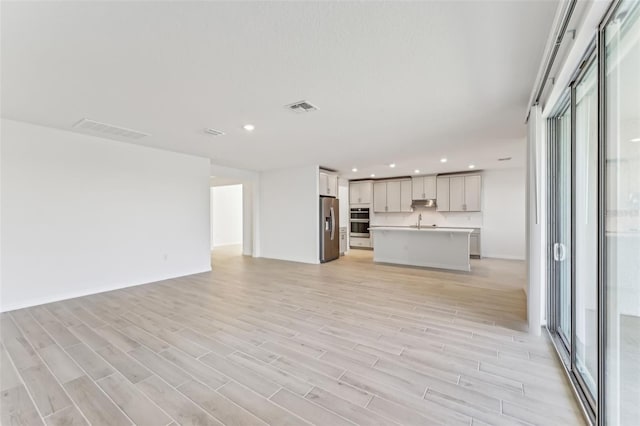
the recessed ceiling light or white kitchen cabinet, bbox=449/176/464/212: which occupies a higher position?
the recessed ceiling light

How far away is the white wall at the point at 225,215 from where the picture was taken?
1147 cm

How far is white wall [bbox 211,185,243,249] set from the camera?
11.5 metres

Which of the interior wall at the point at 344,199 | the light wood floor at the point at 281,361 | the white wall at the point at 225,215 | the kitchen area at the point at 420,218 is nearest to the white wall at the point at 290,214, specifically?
the kitchen area at the point at 420,218

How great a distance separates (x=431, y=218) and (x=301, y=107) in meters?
7.12

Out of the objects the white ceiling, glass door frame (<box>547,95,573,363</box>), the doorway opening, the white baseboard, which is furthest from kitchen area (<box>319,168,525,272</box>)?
the doorway opening

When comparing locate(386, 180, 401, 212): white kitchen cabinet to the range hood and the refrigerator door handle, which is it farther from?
the refrigerator door handle

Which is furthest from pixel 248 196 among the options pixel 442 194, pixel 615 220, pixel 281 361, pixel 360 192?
pixel 615 220

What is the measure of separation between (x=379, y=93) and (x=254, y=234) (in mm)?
6339

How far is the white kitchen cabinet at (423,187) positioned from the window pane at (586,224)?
6.61m

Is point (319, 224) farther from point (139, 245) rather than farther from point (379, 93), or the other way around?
point (379, 93)

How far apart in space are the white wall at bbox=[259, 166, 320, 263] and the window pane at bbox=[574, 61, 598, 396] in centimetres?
543

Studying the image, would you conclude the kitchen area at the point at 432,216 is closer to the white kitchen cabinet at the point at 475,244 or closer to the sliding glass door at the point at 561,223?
the white kitchen cabinet at the point at 475,244

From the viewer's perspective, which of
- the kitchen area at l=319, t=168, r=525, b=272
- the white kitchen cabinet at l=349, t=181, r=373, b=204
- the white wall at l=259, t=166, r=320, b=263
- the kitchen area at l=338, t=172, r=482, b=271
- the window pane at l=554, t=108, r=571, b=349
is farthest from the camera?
the white kitchen cabinet at l=349, t=181, r=373, b=204

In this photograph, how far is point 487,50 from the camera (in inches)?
84.0
